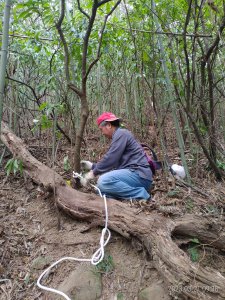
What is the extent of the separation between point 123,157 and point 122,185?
0.35m

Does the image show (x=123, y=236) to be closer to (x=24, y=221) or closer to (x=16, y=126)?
(x=24, y=221)

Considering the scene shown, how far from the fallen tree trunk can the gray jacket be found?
17.3 inches

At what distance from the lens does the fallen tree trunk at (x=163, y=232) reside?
165cm

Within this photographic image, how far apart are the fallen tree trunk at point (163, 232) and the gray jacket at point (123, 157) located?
439 millimetres

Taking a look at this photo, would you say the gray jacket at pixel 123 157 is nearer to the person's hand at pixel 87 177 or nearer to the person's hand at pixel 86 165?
the person's hand at pixel 87 177

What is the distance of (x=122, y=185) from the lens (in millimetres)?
2811

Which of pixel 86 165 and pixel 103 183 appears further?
pixel 86 165

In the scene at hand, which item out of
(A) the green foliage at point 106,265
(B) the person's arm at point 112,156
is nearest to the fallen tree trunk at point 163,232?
(A) the green foliage at point 106,265

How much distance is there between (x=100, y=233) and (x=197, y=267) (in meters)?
0.90

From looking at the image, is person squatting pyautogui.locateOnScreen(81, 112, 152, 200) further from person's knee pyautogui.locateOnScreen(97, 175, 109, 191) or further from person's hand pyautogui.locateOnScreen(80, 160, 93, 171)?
person's hand pyautogui.locateOnScreen(80, 160, 93, 171)

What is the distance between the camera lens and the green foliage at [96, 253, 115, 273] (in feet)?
6.66

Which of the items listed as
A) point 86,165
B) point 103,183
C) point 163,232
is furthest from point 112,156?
point 163,232

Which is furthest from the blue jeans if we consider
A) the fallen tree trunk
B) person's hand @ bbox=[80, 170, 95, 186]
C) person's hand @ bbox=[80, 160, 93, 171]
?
→ person's hand @ bbox=[80, 160, 93, 171]

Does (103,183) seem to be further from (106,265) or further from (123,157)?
(106,265)
